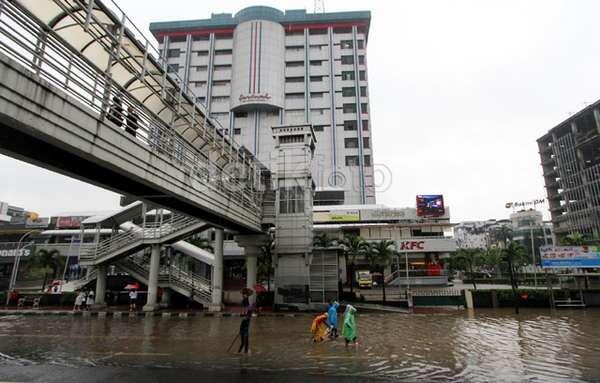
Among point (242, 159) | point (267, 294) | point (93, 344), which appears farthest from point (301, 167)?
point (93, 344)

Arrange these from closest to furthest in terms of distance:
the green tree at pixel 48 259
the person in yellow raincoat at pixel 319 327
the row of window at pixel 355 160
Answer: the person in yellow raincoat at pixel 319 327 → the green tree at pixel 48 259 → the row of window at pixel 355 160

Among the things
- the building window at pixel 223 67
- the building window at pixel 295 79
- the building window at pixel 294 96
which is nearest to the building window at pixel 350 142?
the building window at pixel 294 96

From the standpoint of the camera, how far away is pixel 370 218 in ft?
178

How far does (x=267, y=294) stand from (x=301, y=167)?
35.5 ft

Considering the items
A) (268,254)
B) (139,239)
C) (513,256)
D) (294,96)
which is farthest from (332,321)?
(294,96)

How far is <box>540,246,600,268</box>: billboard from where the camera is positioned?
25.2 m

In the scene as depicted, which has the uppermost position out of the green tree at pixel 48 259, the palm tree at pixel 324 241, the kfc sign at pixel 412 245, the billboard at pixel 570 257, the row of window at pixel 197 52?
the row of window at pixel 197 52

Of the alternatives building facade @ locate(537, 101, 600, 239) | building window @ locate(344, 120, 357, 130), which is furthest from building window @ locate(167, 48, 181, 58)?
building facade @ locate(537, 101, 600, 239)

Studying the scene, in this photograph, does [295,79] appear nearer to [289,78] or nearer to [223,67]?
[289,78]

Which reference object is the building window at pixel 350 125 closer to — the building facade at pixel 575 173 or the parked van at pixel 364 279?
the parked van at pixel 364 279

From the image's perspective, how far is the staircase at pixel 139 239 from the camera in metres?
25.0

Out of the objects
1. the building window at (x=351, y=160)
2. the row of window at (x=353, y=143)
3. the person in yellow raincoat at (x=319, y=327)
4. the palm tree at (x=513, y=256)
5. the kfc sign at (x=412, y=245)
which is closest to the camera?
the person in yellow raincoat at (x=319, y=327)

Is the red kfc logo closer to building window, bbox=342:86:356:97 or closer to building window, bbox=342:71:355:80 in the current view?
building window, bbox=342:86:356:97

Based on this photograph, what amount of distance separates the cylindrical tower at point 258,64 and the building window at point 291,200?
45.4 m
